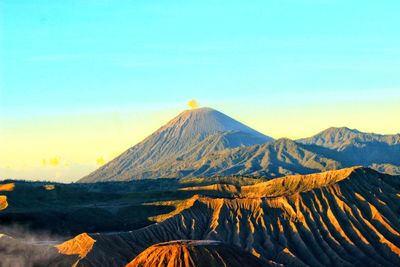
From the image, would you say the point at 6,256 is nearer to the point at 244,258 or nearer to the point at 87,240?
the point at 87,240

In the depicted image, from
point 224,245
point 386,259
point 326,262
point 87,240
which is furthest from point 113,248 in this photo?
point 386,259

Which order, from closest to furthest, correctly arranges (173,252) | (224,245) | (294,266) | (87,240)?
(173,252), (224,245), (87,240), (294,266)

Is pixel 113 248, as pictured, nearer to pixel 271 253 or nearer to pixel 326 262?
pixel 271 253

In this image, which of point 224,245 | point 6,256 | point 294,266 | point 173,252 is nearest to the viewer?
point 173,252

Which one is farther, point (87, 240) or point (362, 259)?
point (362, 259)

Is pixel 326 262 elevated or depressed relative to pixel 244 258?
depressed

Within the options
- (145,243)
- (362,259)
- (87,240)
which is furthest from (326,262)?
(87,240)
